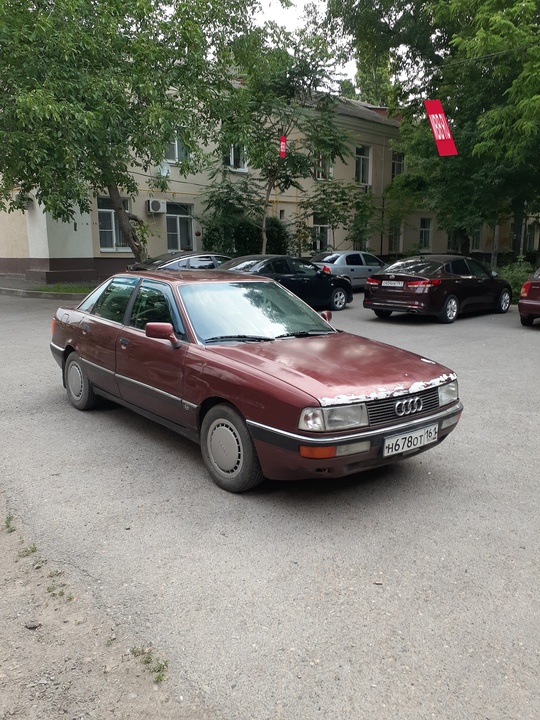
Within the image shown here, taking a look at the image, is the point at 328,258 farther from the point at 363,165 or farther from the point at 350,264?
the point at 363,165

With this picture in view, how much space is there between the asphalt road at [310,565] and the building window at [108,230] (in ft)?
62.1

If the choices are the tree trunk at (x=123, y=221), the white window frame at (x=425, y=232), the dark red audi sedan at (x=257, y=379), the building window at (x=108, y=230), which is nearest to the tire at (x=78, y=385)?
the dark red audi sedan at (x=257, y=379)

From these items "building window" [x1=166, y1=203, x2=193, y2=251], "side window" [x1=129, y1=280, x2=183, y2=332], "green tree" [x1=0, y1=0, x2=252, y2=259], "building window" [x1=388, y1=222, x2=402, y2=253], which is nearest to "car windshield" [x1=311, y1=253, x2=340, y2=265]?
"green tree" [x1=0, y1=0, x2=252, y2=259]

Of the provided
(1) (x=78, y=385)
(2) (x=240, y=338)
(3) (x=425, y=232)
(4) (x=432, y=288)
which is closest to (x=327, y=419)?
(2) (x=240, y=338)

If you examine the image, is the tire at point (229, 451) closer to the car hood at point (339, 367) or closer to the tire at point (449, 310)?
the car hood at point (339, 367)

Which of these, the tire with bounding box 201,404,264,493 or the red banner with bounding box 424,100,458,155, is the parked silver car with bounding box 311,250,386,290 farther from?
the tire with bounding box 201,404,264,493

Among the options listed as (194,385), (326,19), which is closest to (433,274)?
(194,385)

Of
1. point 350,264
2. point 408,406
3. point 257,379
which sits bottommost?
point 408,406

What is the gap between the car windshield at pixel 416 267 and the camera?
1336 centimetres

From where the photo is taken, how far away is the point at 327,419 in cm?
388

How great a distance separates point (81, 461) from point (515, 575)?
3.35 metres

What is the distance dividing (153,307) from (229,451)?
1722 millimetres

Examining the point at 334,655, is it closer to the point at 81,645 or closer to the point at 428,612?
the point at 428,612

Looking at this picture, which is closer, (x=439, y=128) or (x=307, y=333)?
(x=307, y=333)
